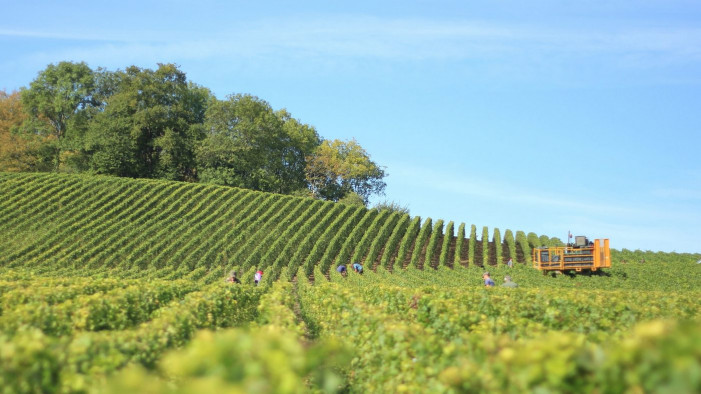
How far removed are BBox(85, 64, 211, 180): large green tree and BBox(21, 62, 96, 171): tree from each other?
18.3 feet

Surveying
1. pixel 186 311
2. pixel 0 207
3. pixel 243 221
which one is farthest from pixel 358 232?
pixel 186 311

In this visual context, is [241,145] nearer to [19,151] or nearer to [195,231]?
[19,151]

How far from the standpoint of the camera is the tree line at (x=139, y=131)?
208ft

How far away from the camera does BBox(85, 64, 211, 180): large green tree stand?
61.8 metres

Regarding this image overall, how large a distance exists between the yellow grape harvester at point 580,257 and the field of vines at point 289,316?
45.9 inches

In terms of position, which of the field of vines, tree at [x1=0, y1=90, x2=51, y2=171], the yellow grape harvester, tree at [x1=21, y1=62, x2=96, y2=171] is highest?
tree at [x1=21, y1=62, x2=96, y2=171]

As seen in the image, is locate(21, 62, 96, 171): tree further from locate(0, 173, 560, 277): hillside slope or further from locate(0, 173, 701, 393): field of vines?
locate(0, 173, 701, 393): field of vines

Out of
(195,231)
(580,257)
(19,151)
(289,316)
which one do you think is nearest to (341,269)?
(195,231)

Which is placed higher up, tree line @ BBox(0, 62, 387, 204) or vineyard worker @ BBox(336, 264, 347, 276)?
tree line @ BBox(0, 62, 387, 204)

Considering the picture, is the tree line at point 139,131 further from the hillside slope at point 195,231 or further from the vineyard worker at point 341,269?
the vineyard worker at point 341,269

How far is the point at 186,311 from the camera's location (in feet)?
35.3

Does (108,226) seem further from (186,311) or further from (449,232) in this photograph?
(186,311)

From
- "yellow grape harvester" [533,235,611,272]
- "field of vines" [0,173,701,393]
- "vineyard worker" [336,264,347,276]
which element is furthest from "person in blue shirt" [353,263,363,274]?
"yellow grape harvester" [533,235,611,272]

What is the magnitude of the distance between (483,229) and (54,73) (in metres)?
50.4
